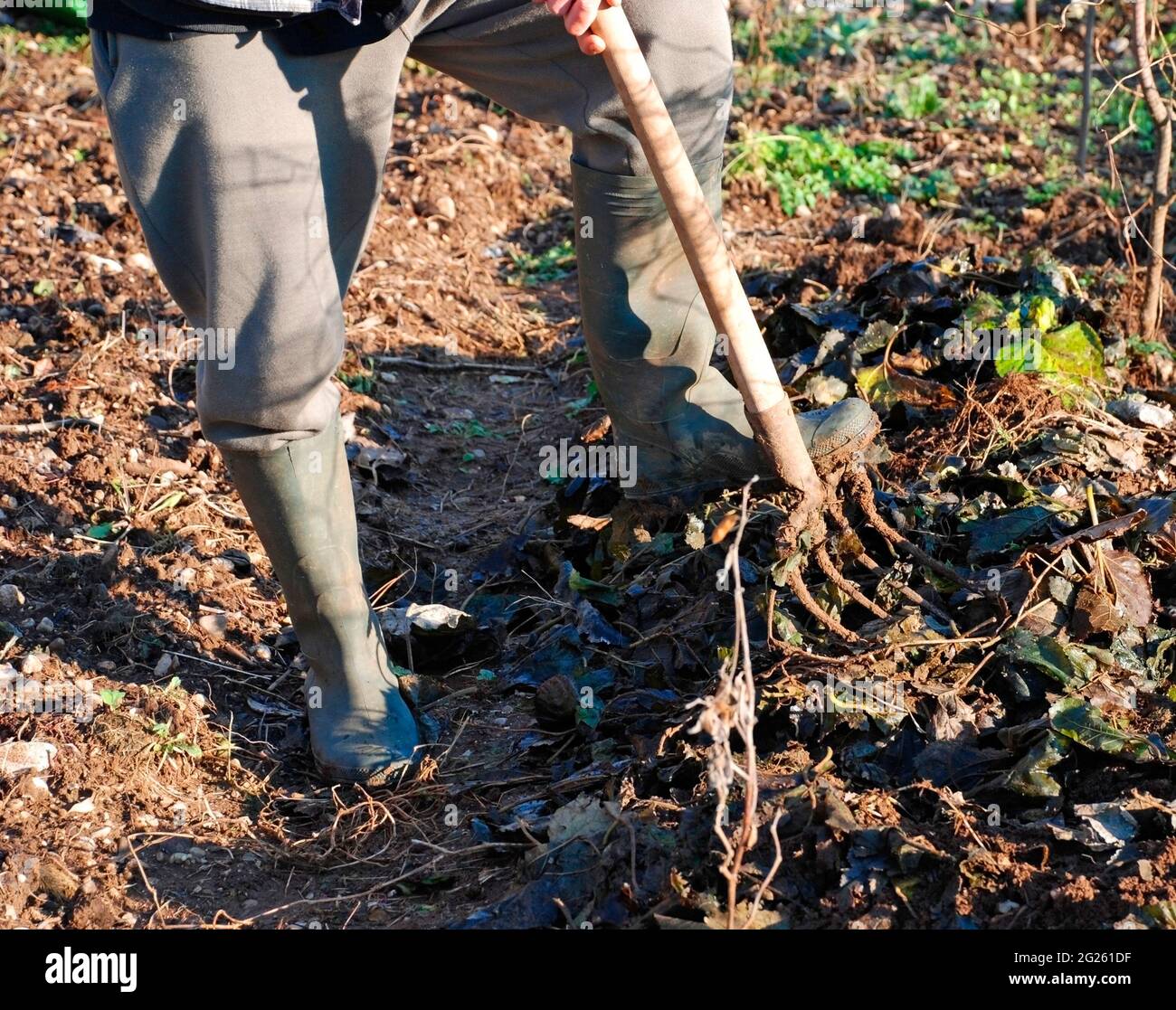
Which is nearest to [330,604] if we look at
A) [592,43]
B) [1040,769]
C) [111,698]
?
[111,698]

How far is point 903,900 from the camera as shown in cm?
211

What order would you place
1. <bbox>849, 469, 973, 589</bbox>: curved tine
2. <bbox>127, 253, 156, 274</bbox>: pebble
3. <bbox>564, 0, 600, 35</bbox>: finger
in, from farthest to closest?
<bbox>127, 253, 156, 274</bbox>: pebble → <bbox>849, 469, 973, 589</bbox>: curved tine → <bbox>564, 0, 600, 35</bbox>: finger

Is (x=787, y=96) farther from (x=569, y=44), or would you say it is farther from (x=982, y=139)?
(x=569, y=44)

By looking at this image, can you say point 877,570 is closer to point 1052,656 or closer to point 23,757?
point 1052,656

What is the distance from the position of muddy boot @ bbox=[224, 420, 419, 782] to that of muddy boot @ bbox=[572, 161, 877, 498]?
0.68 meters

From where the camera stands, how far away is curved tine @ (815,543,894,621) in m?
2.77

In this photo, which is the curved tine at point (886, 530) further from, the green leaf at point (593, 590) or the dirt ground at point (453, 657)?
the green leaf at point (593, 590)

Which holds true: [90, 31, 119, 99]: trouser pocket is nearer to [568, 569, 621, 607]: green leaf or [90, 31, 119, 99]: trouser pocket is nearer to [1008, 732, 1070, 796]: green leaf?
[568, 569, 621, 607]: green leaf

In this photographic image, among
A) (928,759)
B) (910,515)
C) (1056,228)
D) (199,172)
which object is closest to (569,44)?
(199,172)

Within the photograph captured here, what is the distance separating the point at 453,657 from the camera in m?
3.29

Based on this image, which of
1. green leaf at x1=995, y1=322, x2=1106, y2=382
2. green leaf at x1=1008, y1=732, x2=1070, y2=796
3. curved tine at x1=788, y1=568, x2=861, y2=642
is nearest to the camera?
green leaf at x1=1008, y1=732, x2=1070, y2=796

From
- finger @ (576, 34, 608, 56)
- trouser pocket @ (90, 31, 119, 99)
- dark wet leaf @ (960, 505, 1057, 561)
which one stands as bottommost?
dark wet leaf @ (960, 505, 1057, 561)

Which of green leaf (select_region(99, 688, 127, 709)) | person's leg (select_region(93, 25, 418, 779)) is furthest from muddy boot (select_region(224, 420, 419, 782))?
green leaf (select_region(99, 688, 127, 709))

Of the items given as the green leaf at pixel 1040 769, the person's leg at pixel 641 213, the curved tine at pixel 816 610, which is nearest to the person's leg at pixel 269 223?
the person's leg at pixel 641 213
